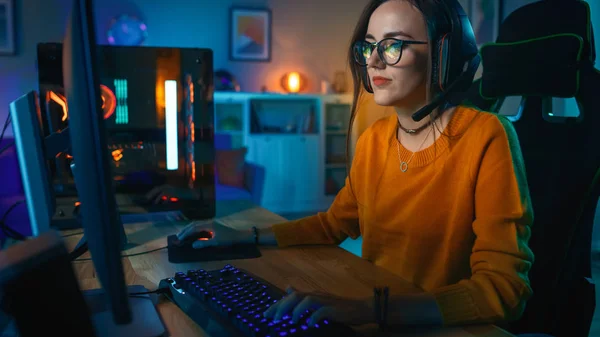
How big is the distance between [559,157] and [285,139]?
166 inches

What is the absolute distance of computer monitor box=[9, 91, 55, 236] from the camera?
3.17 ft

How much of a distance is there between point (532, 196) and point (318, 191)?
4.35m

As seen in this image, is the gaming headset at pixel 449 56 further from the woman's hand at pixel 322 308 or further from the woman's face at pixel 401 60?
the woman's hand at pixel 322 308

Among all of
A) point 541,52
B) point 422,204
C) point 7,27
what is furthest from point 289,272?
point 7,27

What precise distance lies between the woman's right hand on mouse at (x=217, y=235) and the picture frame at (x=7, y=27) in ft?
14.5

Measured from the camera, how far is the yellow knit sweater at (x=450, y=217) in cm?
78

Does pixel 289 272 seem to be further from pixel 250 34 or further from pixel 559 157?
pixel 250 34

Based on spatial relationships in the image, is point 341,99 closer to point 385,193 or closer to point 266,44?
point 266,44

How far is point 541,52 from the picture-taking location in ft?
3.54

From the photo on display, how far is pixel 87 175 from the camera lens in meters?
0.50

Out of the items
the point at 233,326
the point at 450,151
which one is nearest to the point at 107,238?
the point at 233,326

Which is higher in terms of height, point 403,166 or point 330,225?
point 403,166

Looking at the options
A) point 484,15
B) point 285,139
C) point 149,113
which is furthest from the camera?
point 285,139

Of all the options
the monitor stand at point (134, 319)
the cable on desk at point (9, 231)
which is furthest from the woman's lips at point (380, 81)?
the cable on desk at point (9, 231)
